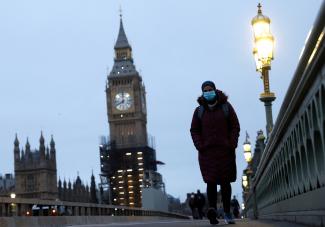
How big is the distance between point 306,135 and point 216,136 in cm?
313

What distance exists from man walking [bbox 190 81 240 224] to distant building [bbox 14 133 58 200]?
A: 6194 inches

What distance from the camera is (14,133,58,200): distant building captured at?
166000 millimetres

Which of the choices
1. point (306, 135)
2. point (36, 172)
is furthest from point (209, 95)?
point (36, 172)

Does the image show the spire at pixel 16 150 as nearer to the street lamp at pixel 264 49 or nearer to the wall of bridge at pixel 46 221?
the wall of bridge at pixel 46 221

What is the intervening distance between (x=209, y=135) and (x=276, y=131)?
35.0 inches

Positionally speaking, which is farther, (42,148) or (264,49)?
(42,148)

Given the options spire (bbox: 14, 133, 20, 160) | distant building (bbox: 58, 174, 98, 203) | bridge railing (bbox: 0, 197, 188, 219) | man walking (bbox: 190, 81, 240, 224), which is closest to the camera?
man walking (bbox: 190, 81, 240, 224)

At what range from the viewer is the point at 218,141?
966cm

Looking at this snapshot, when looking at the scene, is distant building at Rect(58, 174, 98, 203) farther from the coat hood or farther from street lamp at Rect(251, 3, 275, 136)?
the coat hood

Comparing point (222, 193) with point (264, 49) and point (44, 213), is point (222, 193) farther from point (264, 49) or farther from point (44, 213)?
point (44, 213)

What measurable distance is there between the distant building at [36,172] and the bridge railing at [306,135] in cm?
15815

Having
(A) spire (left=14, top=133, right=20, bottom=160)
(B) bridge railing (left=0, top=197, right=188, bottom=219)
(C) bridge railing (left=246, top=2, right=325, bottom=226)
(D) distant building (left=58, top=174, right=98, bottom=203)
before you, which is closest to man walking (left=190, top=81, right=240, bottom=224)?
(C) bridge railing (left=246, top=2, right=325, bottom=226)

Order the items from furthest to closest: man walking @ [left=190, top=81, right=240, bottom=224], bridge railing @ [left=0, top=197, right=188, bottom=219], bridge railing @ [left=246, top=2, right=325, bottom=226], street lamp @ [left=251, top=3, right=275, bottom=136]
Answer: bridge railing @ [left=0, top=197, right=188, bottom=219] < street lamp @ [left=251, top=3, right=275, bottom=136] < man walking @ [left=190, top=81, right=240, bottom=224] < bridge railing @ [left=246, top=2, right=325, bottom=226]

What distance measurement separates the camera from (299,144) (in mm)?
7355
